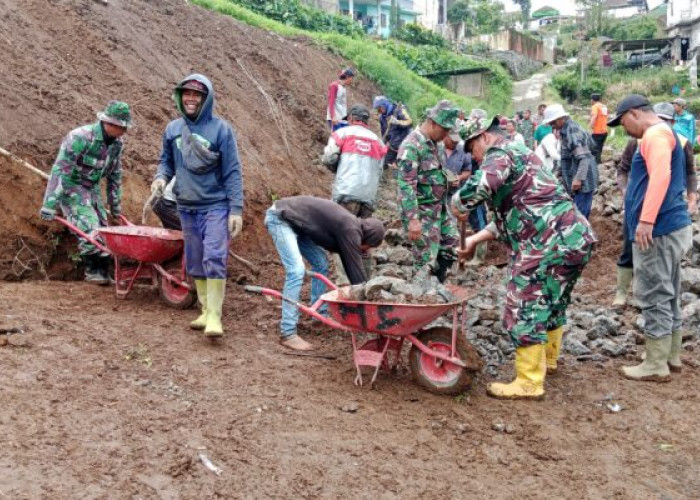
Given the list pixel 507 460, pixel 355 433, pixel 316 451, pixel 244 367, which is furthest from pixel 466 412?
pixel 244 367

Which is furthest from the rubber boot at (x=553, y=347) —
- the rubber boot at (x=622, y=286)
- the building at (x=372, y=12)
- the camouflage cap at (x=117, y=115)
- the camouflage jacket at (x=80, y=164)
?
the building at (x=372, y=12)

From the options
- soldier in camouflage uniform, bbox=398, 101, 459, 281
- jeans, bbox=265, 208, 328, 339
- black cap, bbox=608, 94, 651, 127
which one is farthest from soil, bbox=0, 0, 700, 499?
black cap, bbox=608, 94, 651, 127

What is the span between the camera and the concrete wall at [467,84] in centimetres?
3083

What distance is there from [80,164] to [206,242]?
2.07m

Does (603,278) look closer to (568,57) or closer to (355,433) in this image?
(355,433)

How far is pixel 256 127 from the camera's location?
1194cm

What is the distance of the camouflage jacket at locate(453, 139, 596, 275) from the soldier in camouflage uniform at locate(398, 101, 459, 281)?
60.6 inches

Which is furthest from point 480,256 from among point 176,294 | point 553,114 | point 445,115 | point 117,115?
point 117,115

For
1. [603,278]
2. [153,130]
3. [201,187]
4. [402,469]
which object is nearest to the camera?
[402,469]

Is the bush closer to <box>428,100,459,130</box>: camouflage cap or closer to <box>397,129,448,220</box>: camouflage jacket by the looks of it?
<box>397,129,448,220</box>: camouflage jacket

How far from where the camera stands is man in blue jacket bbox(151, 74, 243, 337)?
5319 mm

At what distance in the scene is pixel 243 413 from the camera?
4.18 meters

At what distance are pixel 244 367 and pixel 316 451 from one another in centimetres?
138

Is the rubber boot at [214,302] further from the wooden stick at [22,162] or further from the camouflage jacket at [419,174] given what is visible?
the wooden stick at [22,162]
